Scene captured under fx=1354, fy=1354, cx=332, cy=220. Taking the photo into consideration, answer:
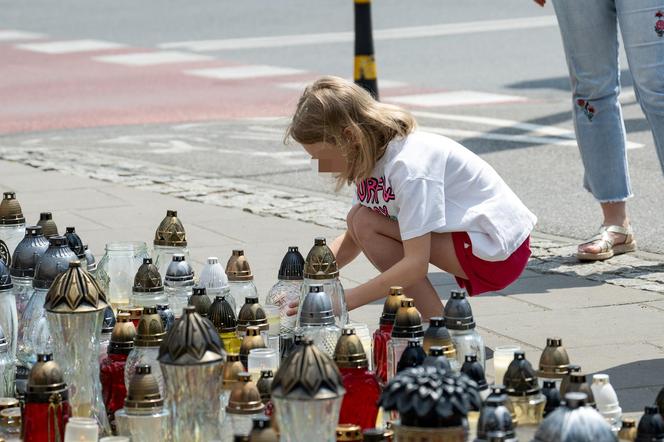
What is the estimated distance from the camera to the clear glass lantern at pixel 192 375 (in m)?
3.12

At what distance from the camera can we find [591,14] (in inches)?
242

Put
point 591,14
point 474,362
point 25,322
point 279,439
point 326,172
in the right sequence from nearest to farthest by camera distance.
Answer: point 279,439 → point 474,362 → point 25,322 → point 326,172 → point 591,14

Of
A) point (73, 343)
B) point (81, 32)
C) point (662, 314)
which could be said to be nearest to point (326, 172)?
point (73, 343)

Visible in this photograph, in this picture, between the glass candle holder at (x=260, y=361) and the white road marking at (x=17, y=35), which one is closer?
the glass candle holder at (x=260, y=361)

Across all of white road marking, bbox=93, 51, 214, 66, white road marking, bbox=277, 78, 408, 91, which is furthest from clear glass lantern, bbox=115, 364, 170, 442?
white road marking, bbox=93, 51, 214, 66

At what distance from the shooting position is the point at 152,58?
1711 centimetres

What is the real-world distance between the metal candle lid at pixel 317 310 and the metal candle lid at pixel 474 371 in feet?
1.69

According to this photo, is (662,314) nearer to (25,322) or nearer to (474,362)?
(474,362)

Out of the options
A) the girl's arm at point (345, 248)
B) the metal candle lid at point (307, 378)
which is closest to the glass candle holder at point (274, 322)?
the girl's arm at point (345, 248)

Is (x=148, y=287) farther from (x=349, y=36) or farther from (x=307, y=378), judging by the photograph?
(x=349, y=36)

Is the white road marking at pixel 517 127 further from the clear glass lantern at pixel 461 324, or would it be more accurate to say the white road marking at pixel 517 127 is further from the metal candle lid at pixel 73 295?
the metal candle lid at pixel 73 295

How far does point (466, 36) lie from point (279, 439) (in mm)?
15686

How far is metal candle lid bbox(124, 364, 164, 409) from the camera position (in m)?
3.30

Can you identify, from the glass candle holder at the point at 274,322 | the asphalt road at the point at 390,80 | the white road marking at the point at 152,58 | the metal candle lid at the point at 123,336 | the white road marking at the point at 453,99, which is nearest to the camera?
the metal candle lid at the point at 123,336
